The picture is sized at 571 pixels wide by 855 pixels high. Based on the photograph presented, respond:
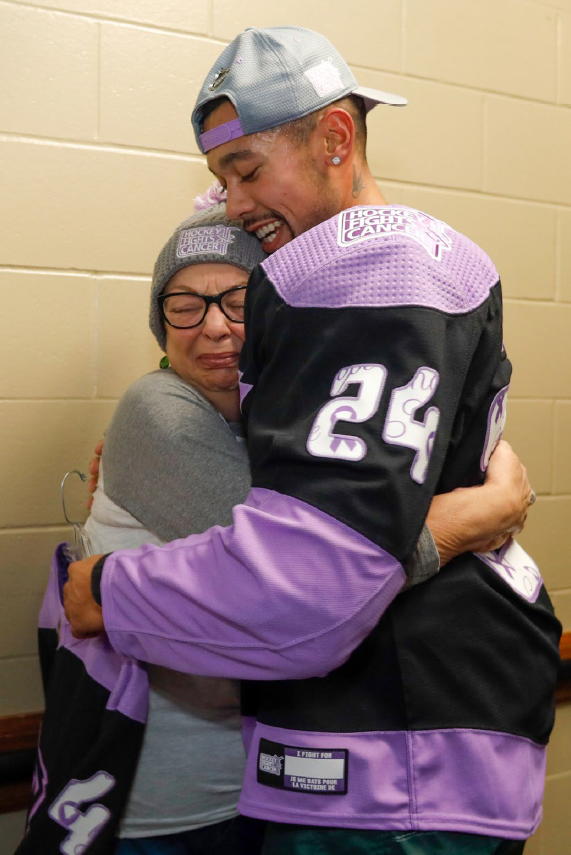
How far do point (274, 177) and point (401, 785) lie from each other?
90 centimetres

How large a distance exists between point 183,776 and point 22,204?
124cm

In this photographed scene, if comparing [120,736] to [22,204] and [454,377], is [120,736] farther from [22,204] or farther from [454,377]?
[22,204]

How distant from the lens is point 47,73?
1728mm

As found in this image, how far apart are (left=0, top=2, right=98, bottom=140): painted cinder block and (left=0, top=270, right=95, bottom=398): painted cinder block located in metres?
0.33

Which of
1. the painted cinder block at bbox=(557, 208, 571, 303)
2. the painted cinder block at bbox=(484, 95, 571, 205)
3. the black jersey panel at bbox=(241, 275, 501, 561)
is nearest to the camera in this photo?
the black jersey panel at bbox=(241, 275, 501, 561)

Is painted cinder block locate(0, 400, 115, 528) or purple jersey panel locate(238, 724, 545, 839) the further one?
painted cinder block locate(0, 400, 115, 528)

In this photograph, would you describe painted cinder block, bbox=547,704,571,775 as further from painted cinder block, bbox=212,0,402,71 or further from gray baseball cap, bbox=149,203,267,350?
painted cinder block, bbox=212,0,402,71

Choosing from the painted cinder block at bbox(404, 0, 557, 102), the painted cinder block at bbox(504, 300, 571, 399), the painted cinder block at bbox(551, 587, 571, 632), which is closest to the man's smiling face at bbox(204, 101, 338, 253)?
the painted cinder block at bbox(404, 0, 557, 102)

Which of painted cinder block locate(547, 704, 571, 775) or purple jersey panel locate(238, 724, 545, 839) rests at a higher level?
purple jersey panel locate(238, 724, 545, 839)

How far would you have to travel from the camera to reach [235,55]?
122 cm

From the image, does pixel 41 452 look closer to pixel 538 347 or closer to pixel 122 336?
pixel 122 336

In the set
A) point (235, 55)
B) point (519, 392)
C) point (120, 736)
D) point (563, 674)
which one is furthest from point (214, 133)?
point (563, 674)

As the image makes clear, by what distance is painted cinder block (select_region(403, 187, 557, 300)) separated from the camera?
2199 millimetres

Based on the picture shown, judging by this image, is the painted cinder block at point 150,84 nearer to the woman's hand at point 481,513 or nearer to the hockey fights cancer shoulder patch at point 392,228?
the hockey fights cancer shoulder patch at point 392,228
